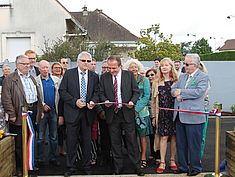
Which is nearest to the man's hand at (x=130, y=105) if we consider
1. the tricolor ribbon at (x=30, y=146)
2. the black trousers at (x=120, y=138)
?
the black trousers at (x=120, y=138)

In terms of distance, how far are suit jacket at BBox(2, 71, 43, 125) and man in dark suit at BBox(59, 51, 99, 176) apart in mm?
645

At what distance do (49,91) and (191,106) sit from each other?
2.59 m

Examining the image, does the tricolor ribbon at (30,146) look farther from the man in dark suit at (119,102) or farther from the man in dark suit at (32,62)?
the man in dark suit at (32,62)

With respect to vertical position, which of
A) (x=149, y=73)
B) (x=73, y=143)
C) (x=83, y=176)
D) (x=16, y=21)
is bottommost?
(x=83, y=176)

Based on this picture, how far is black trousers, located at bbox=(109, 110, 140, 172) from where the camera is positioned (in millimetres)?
6676

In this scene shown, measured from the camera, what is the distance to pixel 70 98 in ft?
21.6

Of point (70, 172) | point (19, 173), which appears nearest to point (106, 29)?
point (70, 172)

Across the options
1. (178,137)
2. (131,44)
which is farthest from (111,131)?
(131,44)

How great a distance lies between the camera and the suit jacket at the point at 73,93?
261 inches

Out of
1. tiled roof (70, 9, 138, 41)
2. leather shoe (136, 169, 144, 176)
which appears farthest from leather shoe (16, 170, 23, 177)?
tiled roof (70, 9, 138, 41)

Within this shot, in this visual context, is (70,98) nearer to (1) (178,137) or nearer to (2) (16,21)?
(1) (178,137)

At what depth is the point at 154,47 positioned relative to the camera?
27953 millimetres

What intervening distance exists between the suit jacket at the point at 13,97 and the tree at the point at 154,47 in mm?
20927

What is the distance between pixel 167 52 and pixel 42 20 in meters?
9.68
